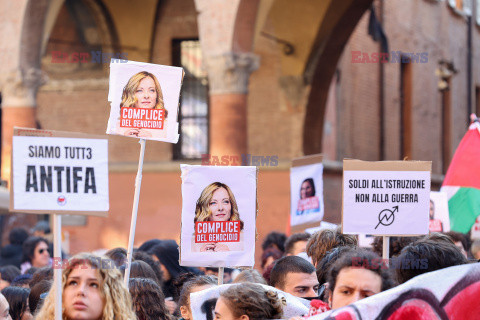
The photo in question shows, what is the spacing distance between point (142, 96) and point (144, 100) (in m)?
0.03

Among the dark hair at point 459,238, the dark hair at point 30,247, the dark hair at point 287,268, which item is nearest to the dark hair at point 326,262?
the dark hair at point 287,268

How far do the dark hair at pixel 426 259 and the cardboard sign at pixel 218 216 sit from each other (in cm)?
156

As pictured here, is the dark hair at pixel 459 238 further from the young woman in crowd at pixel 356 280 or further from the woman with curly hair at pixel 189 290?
the young woman in crowd at pixel 356 280

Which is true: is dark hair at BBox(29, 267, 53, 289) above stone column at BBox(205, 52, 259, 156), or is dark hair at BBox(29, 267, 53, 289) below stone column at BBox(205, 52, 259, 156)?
below

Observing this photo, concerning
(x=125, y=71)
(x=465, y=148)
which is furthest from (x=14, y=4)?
(x=125, y=71)

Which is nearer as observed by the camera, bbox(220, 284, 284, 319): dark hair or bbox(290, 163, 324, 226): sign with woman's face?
bbox(220, 284, 284, 319): dark hair

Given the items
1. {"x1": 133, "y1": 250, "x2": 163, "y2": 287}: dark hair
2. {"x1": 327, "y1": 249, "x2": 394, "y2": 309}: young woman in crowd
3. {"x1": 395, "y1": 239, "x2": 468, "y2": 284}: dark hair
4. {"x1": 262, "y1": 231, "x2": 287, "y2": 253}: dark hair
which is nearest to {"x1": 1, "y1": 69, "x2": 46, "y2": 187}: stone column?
{"x1": 262, "y1": 231, "x2": 287, "y2": 253}: dark hair

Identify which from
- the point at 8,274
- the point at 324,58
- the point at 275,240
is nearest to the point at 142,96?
the point at 8,274

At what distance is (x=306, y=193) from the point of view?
373 inches

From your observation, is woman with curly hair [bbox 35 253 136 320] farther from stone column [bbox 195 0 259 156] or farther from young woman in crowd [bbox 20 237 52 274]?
stone column [bbox 195 0 259 156]

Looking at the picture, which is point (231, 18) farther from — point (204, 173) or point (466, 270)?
point (466, 270)

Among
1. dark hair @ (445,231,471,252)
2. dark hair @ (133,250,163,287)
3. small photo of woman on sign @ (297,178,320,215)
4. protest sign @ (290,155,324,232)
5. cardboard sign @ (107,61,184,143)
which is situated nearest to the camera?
cardboard sign @ (107,61,184,143)

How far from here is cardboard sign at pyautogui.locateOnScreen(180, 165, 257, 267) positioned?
21.0ft

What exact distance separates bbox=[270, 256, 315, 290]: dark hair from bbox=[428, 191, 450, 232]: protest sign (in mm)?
3629
